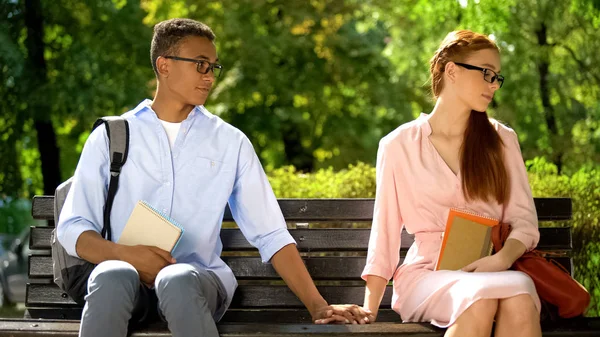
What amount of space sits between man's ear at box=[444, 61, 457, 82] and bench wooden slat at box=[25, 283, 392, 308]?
1.17 m

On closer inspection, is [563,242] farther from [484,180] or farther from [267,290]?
[267,290]

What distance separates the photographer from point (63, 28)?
675 inches

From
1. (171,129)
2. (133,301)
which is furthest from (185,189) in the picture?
(133,301)

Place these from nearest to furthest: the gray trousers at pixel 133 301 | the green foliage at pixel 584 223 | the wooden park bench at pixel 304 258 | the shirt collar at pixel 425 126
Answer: the gray trousers at pixel 133 301 → the shirt collar at pixel 425 126 → the wooden park bench at pixel 304 258 → the green foliage at pixel 584 223

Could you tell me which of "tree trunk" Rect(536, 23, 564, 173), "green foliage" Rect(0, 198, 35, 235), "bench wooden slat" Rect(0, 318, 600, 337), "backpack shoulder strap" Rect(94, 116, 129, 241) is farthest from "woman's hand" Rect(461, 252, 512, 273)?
"green foliage" Rect(0, 198, 35, 235)

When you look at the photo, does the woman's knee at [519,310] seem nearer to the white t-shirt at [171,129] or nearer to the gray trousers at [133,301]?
the gray trousers at [133,301]

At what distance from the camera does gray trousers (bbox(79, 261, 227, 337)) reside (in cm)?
379

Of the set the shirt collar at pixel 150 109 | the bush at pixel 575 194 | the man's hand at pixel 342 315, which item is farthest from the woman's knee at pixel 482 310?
the bush at pixel 575 194

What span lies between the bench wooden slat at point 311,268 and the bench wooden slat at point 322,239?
6 cm

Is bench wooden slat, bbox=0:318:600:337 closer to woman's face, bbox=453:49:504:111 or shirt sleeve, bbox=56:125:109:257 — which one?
shirt sleeve, bbox=56:125:109:257

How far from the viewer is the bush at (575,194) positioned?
737 cm

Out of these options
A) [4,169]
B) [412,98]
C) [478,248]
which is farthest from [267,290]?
[412,98]

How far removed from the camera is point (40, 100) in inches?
629

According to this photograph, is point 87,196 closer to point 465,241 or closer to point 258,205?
point 258,205
